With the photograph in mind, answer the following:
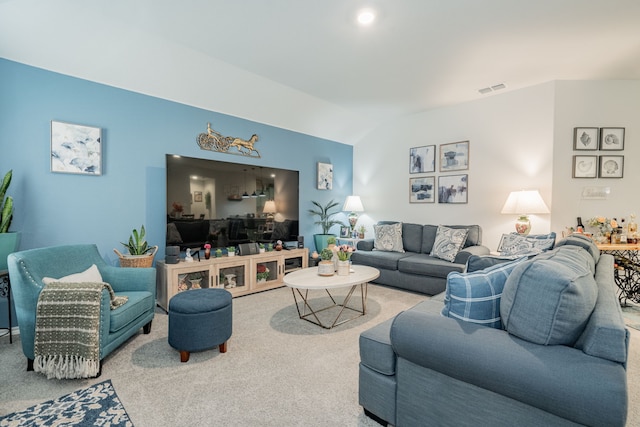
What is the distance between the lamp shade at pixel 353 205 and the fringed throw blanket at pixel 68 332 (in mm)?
4246

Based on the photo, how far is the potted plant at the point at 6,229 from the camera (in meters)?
2.43

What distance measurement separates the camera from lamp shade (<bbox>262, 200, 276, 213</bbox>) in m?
4.53

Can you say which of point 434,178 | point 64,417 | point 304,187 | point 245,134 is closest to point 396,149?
point 434,178

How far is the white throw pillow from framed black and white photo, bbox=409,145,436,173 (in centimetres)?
465

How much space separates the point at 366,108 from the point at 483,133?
1849 mm

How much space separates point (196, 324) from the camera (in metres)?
2.23

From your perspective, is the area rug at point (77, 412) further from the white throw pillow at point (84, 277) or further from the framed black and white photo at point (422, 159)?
the framed black and white photo at point (422, 159)

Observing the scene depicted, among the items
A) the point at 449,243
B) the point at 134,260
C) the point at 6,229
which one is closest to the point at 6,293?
the point at 6,229

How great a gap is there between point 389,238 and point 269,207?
1979mm

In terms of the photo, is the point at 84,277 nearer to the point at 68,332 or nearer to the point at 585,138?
the point at 68,332

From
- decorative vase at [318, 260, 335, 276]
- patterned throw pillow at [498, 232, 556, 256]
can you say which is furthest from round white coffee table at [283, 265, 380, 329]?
patterned throw pillow at [498, 232, 556, 256]

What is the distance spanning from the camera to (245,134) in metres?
4.46

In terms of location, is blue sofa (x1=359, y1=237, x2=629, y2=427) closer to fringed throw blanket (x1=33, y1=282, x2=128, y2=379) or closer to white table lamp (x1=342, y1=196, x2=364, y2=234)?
fringed throw blanket (x1=33, y1=282, x2=128, y2=379)

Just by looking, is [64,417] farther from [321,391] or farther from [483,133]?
[483,133]
